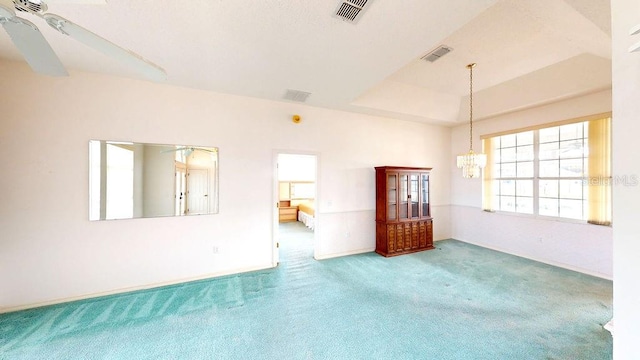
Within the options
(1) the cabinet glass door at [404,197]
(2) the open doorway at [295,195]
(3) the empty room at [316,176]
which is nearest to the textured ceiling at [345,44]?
(3) the empty room at [316,176]

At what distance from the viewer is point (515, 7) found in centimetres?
220

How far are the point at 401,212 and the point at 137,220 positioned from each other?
443 cm

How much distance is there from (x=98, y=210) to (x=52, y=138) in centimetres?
98

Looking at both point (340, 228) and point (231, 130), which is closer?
point (231, 130)

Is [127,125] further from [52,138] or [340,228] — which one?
[340,228]

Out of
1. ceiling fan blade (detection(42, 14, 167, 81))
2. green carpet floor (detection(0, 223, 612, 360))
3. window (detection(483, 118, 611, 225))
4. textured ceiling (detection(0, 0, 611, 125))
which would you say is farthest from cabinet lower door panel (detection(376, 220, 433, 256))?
ceiling fan blade (detection(42, 14, 167, 81))

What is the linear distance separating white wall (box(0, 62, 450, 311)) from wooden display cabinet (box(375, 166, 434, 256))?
0.50 metres

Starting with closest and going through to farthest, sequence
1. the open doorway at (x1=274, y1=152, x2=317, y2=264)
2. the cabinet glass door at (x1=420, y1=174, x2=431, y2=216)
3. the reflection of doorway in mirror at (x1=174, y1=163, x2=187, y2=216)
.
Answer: the reflection of doorway in mirror at (x1=174, y1=163, x2=187, y2=216) < the cabinet glass door at (x1=420, y1=174, x2=431, y2=216) < the open doorway at (x1=274, y1=152, x2=317, y2=264)

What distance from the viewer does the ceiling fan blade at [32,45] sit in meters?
A: 1.22

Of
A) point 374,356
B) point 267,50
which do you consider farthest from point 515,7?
point 374,356

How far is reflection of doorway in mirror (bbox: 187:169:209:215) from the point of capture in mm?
3336

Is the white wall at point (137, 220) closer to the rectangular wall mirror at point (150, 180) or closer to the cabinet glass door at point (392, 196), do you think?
the rectangular wall mirror at point (150, 180)

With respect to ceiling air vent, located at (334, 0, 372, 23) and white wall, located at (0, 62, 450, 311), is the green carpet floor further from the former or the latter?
ceiling air vent, located at (334, 0, 372, 23)

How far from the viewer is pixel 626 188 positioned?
102 centimetres
